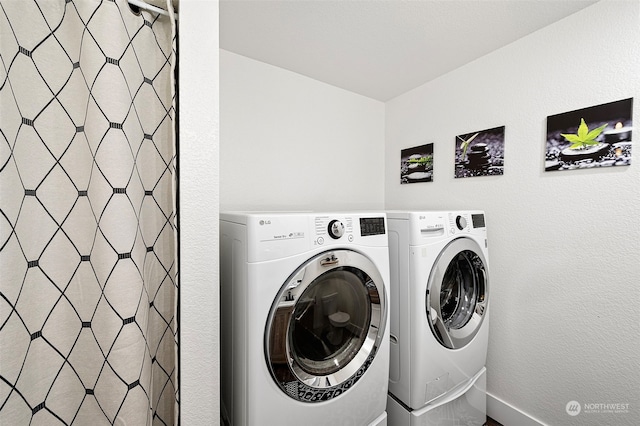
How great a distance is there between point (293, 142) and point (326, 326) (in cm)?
140

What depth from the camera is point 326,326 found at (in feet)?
3.93

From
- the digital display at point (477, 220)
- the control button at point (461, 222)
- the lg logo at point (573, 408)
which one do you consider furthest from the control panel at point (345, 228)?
the lg logo at point (573, 408)

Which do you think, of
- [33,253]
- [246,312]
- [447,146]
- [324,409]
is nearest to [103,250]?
[33,253]

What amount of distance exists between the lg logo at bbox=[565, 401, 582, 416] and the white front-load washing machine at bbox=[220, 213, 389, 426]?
1.08 m

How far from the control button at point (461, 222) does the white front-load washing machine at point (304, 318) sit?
1.74 ft

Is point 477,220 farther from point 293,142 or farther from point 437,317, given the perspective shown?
point 293,142

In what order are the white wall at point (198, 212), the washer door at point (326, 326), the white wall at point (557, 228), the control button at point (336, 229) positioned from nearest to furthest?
the white wall at point (198, 212) < the washer door at point (326, 326) < the control button at point (336, 229) < the white wall at point (557, 228)

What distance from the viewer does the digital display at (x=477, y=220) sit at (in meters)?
1.60

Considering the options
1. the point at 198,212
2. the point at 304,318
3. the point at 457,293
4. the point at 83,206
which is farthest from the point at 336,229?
the point at 457,293

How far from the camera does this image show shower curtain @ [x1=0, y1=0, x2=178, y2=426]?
78 centimetres

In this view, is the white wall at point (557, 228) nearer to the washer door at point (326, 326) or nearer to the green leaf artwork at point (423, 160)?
the green leaf artwork at point (423, 160)

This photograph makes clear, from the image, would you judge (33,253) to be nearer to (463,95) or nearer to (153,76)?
(153,76)

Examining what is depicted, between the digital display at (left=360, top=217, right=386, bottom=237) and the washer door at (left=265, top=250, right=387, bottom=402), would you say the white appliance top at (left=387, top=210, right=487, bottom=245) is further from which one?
the washer door at (left=265, top=250, right=387, bottom=402)

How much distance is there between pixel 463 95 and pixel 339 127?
3.15ft
